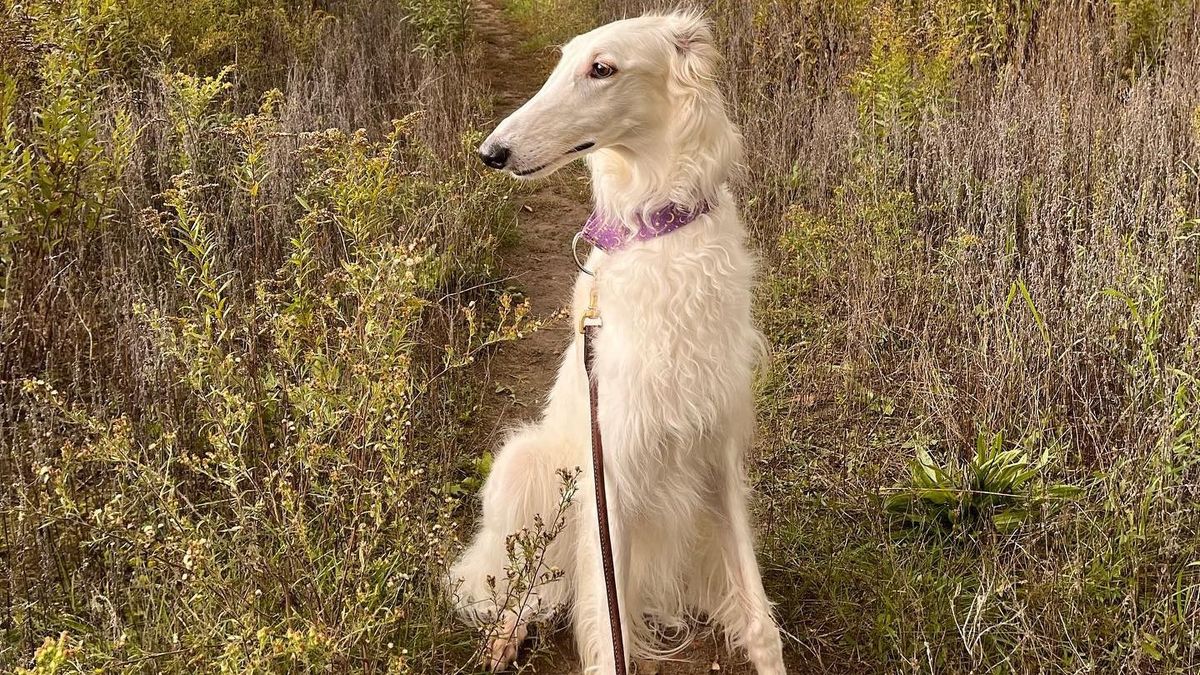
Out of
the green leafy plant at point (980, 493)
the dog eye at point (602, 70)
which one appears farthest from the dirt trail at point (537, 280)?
the green leafy plant at point (980, 493)

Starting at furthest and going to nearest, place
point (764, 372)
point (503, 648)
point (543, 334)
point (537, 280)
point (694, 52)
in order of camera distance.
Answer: point (537, 280), point (543, 334), point (764, 372), point (503, 648), point (694, 52)

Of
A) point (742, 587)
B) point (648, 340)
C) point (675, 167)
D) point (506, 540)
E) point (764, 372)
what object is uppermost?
point (675, 167)

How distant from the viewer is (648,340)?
2238 mm

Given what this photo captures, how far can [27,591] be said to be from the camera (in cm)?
228

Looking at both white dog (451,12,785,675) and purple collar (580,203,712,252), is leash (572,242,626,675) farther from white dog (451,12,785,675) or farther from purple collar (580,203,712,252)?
purple collar (580,203,712,252)

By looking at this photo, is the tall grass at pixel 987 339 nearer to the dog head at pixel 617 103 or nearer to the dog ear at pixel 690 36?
→ the dog head at pixel 617 103

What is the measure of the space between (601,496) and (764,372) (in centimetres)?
85

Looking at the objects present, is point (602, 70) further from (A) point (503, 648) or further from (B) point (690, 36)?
(A) point (503, 648)

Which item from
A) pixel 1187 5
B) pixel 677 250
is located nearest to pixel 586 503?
pixel 677 250

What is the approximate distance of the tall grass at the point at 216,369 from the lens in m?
2.02

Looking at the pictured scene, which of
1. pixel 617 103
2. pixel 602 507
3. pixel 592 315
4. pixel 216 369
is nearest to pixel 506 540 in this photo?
pixel 602 507

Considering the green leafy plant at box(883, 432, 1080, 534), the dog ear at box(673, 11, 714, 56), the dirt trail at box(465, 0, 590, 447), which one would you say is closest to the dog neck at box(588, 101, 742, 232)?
the dog ear at box(673, 11, 714, 56)

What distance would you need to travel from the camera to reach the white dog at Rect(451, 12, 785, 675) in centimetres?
225

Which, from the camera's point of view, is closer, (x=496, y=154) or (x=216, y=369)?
(x=216, y=369)
